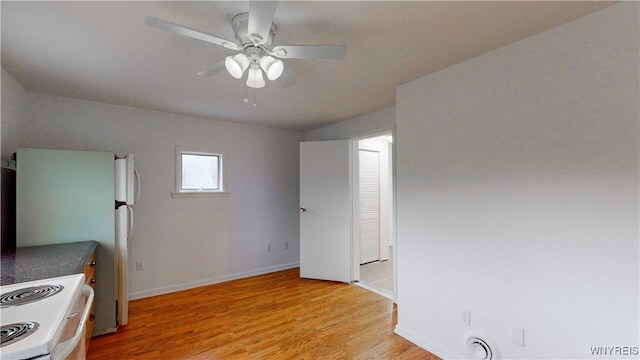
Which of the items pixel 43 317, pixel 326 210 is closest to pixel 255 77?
pixel 43 317

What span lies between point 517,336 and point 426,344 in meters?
0.73

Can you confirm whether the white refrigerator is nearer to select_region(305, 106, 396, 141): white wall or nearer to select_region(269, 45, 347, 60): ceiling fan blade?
select_region(269, 45, 347, 60): ceiling fan blade

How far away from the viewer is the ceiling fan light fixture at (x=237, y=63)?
146cm

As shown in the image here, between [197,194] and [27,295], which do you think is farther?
[197,194]

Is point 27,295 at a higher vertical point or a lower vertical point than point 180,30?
lower

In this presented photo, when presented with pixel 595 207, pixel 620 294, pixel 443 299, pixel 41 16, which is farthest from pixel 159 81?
pixel 620 294

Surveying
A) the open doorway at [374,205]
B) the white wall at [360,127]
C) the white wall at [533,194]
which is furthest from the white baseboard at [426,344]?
the white wall at [360,127]

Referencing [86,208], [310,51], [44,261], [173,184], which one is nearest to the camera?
[310,51]

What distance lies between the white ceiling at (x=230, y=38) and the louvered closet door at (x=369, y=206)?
75.8 inches

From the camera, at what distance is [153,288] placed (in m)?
3.32

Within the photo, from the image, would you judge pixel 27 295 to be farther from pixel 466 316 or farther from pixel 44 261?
pixel 466 316

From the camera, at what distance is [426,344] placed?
222 centimetres

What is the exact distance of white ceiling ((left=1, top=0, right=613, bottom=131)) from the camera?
1.42 meters

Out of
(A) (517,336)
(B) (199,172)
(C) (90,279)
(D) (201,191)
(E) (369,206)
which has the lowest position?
(A) (517,336)
